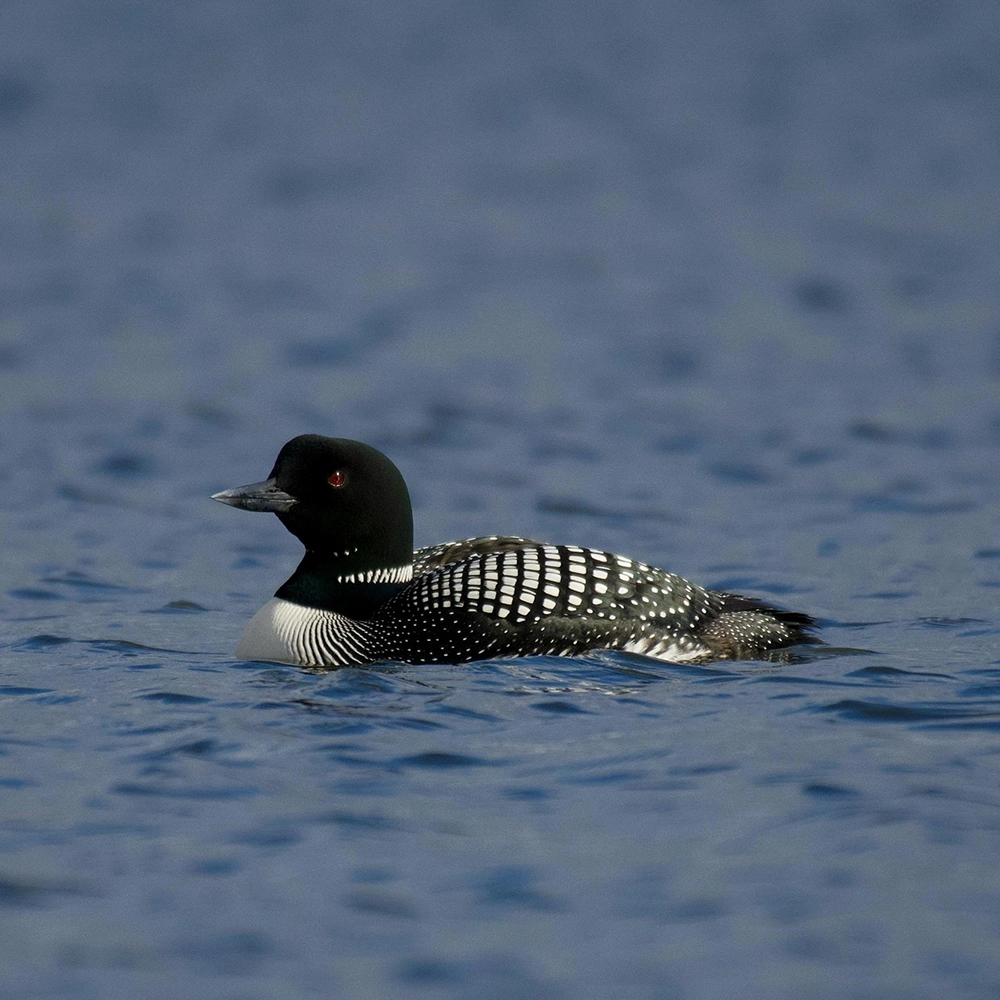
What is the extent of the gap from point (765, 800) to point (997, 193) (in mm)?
13367

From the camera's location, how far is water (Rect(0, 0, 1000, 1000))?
3.78 m

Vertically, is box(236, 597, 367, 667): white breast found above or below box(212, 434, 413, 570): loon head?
below

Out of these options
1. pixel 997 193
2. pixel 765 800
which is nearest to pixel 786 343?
pixel 997 193

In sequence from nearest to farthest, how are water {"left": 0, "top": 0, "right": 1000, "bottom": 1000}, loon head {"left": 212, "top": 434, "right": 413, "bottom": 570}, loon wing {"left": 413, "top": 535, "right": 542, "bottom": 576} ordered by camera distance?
1. water {"left": 0, "top": 0, "right": 1000, "bottom": 1000}
2. loon head {"left": 212, "top": 434, "right": 413, "bottom": 570}
3. loon wing {"left": 413, "top": 535, "right": 542, "bottom": 576}

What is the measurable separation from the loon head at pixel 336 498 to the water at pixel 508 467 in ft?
1.65

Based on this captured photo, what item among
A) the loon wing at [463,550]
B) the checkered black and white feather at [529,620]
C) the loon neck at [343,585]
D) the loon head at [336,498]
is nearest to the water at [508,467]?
the checkered black and white feather at [529,620]

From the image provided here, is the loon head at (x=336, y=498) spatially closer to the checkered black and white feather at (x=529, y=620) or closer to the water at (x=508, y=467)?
the checkered black and white feather at (x=529, y=620)

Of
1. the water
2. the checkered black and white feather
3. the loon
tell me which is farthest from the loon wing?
the water

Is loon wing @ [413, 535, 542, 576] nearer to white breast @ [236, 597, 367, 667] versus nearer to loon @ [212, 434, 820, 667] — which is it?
loon @ [212, 434, 820, 667]

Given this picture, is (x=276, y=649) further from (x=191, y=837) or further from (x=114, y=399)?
(x=114, y=399)

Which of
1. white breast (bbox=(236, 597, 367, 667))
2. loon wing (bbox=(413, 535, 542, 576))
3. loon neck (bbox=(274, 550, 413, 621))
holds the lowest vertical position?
white breast (bbox=(236, 597, 367, 667))

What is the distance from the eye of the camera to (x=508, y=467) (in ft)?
30.0

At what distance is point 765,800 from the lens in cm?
439

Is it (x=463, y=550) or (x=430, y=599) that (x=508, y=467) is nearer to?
(x=463, y=550)
